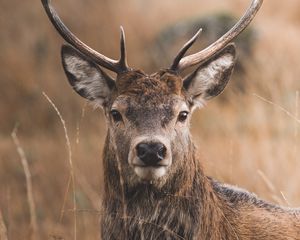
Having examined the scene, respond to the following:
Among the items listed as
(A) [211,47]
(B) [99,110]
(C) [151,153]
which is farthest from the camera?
(B) [99,110]

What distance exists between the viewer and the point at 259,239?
5.31m

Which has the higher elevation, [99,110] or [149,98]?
[99,110]

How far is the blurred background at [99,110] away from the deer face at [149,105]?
2968 mm

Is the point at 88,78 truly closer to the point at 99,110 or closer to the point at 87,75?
the point at 87,75

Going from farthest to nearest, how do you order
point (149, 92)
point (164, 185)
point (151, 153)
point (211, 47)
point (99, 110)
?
point (99, 110) → point (211, 47) → point (149, 92) → point (164, 185) → point (151, 153)

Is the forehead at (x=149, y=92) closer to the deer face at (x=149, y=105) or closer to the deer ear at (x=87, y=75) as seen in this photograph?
the deer face at (x=149, y=105)

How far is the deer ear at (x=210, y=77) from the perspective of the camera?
5473mm

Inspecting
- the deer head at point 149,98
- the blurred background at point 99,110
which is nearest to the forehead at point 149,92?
the deer head at point 149,98

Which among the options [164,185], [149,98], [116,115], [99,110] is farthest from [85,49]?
[99,110]

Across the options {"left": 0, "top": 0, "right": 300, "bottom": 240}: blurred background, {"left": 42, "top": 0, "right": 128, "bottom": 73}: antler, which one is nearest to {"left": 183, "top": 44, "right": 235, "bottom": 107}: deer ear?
{"left": 42, "top": 0, "right": 128, "bottom": 73}: antler

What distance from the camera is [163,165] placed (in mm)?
4770

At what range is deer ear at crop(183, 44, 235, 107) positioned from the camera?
547 cm

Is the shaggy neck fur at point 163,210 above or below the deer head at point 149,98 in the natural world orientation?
below

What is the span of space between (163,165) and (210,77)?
3.09ft
